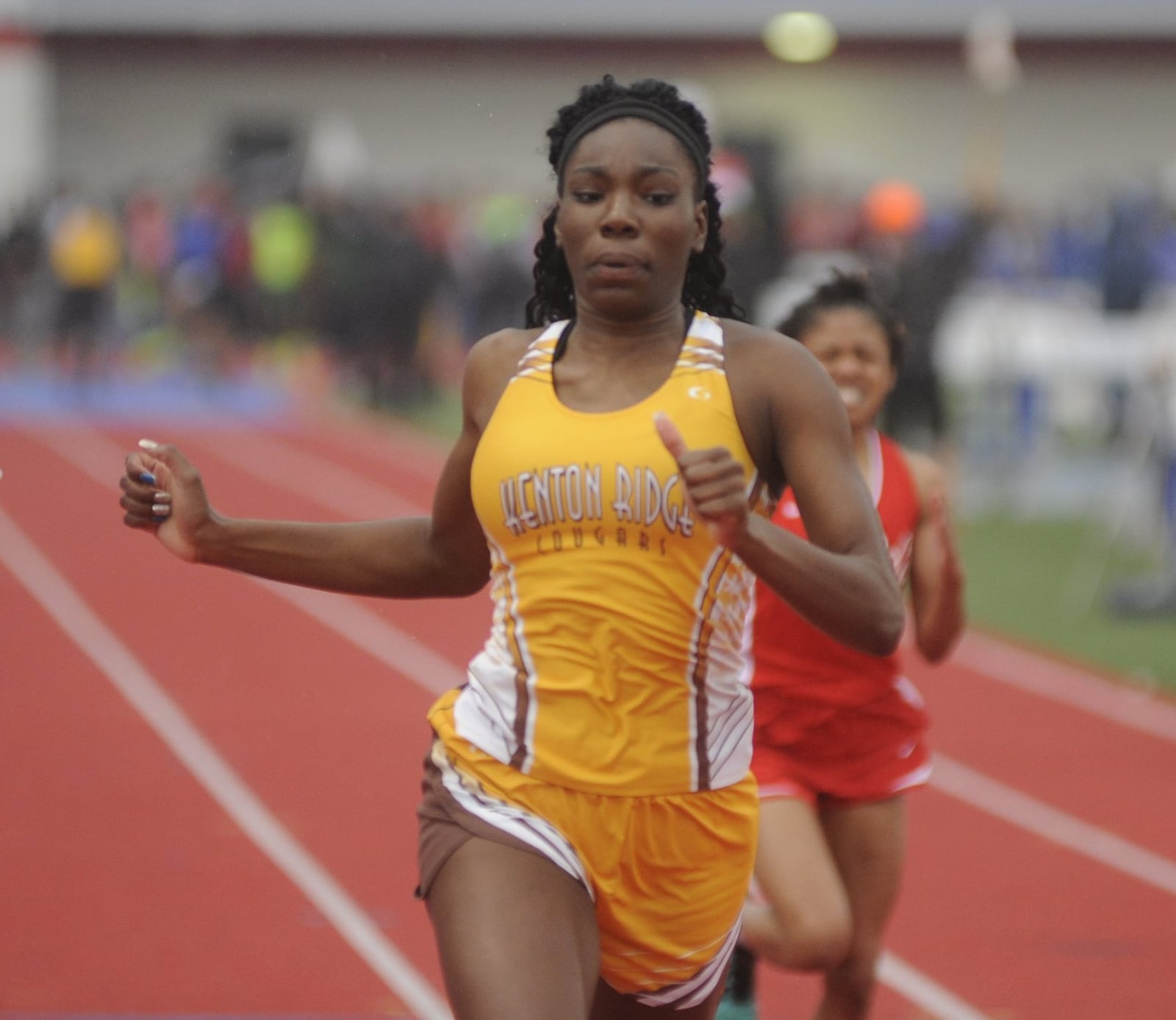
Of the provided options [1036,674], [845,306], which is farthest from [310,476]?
[845,306]

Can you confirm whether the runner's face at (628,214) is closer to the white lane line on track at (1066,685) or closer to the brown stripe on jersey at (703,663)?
the brown stripe on jersey at (703,663)

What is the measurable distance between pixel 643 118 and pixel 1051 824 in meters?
4.59

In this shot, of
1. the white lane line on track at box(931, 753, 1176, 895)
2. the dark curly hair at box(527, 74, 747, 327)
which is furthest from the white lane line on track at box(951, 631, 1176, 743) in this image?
the dark curly hair at box(527, 74, 747, 327)

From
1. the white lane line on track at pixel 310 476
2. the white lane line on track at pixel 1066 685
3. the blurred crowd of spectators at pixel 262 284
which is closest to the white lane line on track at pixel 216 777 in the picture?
the white lane line on track at pixel 310 476

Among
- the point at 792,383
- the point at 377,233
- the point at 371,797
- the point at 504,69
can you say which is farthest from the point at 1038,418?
the point at 504,69

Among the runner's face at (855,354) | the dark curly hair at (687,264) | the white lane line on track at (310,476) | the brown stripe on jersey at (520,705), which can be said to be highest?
the dark curly hair at (687,264)

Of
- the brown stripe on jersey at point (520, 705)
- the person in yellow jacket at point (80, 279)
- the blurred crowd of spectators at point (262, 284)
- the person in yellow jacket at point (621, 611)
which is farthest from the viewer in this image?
the person in yellow jacket at point (80, 279)

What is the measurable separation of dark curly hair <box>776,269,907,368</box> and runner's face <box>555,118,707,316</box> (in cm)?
155

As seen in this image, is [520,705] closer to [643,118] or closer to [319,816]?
[643,118]

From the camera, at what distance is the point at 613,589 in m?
3.16

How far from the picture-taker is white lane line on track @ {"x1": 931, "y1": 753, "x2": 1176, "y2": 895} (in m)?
6.77

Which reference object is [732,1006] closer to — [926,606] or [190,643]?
[926,606]

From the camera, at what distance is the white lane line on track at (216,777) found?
5660 mm

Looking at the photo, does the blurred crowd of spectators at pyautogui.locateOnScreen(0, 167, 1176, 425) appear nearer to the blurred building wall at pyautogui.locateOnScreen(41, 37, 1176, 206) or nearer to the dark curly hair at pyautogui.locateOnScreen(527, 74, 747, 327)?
the blurred building wall at pyautogui.locateOnScreen(41, 37, 1176, 206)
